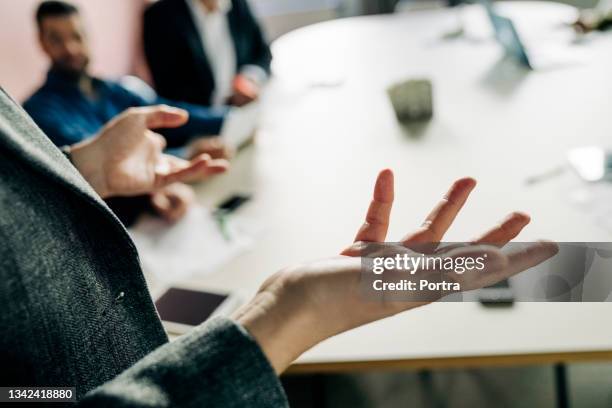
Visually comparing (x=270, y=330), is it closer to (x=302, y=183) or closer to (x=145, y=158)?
(x=145, y=158)

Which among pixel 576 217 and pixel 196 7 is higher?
pixel 196 7

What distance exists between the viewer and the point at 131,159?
0.96 metres

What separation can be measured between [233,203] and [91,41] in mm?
1166

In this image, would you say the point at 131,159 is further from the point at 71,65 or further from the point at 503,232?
the point at 71,65

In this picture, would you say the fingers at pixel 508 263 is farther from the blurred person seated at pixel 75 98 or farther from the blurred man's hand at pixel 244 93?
the blurred man's hand at pixel 244 93

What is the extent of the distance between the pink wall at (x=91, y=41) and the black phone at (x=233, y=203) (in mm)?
985

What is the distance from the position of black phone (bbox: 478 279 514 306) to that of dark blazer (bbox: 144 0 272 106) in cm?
189

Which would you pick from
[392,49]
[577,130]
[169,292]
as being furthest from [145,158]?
[392,49]

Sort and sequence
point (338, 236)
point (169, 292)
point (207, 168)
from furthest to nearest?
point (338, 236) → point (169, 292) → point (207, 168)

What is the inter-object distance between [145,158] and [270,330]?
1.76 ft

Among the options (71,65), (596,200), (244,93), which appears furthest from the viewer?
(244,93)

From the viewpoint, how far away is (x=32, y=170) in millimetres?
604

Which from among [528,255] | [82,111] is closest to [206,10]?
[82,111]

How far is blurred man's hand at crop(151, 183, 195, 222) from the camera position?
4.72 feet
